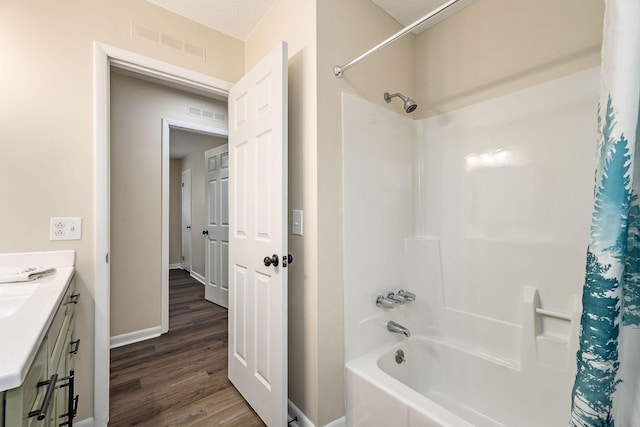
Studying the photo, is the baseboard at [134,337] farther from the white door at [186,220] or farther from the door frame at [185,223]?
the white door at [186,220]

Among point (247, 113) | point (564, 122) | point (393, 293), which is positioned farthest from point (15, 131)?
point (564, 122)

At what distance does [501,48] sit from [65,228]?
267cm

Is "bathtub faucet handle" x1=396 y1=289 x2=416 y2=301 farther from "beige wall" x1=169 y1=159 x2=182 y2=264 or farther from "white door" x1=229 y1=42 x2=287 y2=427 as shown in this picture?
"beige wall" x1=169 y1=159 x2=182 y2=264

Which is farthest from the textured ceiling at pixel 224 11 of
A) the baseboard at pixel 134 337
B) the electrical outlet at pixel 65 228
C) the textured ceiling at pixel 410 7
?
the baseboard at pixel 134 337

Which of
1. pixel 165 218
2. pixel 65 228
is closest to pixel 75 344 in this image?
pixel 65 228

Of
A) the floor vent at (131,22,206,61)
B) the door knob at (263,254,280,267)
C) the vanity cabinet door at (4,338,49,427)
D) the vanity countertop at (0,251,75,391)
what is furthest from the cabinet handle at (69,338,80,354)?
the floor vent at (131,22,206,61)

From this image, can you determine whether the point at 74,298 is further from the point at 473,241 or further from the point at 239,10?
the point at 473,241

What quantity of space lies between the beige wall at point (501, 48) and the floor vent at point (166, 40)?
1.59 m

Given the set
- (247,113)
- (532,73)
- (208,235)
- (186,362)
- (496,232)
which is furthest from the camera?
(208,235)

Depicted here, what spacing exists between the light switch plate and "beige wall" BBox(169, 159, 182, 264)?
5.24 m

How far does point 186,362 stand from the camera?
2.25 metres

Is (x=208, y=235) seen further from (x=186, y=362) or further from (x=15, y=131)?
(x=15, y=131)

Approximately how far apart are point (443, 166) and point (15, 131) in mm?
2438

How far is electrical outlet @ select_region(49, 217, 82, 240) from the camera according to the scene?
4.64ft
